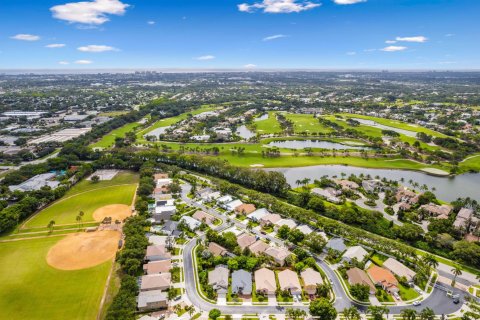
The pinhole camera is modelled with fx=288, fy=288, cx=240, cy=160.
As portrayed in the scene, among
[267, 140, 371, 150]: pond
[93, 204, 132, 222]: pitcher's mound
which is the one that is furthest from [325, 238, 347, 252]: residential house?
[267, 140, 371, 150]: pond

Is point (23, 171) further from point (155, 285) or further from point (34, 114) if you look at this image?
point (34, 114)

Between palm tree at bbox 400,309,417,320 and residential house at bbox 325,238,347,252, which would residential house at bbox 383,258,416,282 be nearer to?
residential house at bbox 325,238,347,252

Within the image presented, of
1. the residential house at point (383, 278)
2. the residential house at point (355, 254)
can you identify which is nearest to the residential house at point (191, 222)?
the residential house at point (355, 254)

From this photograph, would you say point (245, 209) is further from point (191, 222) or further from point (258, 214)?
point (191, 222)

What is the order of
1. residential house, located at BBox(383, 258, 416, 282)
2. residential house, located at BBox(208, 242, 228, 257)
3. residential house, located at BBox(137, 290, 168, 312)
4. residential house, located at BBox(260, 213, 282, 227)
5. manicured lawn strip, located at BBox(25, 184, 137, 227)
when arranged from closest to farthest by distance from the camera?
residential house, located at BBox(137, 290, 168, 312) → residential house, located at BBox(383, 258, 416, 282) → residential house, located at BBox(208, 242, 228, 257) → residential house, located at BBox(260, 213, 282, 227) → manicured lawn strip, located at BBox(25, 184, 137, 227)

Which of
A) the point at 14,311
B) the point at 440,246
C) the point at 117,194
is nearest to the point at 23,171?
the point at 117,194

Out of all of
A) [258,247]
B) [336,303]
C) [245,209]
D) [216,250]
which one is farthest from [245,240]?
[336,303]

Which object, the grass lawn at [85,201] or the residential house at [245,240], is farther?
the grass lawn at [85,201]

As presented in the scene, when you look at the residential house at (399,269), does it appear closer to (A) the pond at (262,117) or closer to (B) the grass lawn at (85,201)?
(B) the grass lawn at (85,201)
